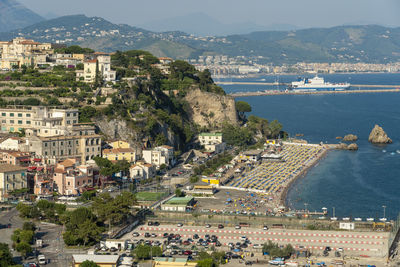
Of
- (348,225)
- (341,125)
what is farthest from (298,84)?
(348,225)

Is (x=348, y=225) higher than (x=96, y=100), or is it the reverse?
(x=96, y=100)

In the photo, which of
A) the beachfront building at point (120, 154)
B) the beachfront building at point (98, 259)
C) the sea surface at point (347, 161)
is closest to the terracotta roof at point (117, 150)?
the beachfront building at point (120, 154)

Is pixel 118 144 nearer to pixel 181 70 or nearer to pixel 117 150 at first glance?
pixel 117 150

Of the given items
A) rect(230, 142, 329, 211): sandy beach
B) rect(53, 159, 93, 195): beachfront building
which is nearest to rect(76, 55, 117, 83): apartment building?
rect(230, 142, 329, 211): sandy beach

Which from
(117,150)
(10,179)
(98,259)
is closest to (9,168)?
(10,179)


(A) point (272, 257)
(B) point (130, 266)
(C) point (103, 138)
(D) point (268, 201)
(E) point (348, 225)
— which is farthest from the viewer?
(C) point (103, 138)

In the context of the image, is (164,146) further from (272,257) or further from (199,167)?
(272,257)
